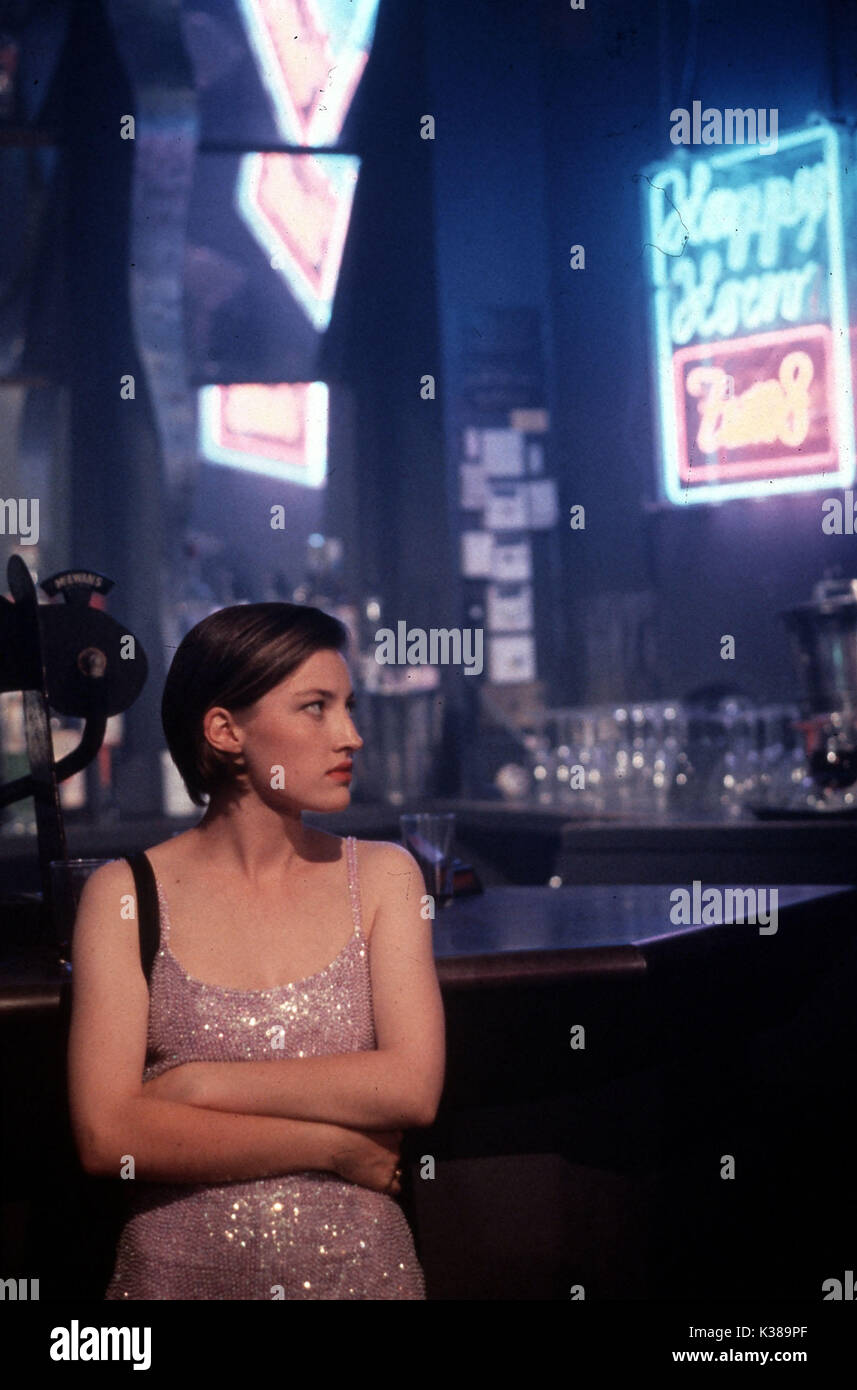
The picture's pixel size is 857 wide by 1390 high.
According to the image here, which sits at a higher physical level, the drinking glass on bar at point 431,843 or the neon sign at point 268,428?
the neon sign at point 268,428

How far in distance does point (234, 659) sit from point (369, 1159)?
60 cm

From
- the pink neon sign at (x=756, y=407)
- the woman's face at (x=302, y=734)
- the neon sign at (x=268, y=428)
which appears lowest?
the woman's face at (x=302, y=734)

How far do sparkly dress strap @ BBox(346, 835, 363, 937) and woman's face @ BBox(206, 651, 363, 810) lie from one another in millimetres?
99

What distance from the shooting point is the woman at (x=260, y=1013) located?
1.55 metres

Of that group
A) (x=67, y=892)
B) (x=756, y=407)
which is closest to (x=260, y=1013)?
(x=67, y=892)

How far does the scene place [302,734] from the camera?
1696mm

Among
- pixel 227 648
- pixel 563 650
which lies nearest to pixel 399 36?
pixel 563 650

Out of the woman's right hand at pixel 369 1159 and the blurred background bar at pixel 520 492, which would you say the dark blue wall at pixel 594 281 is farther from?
the woman's right hand at pixel 369 1159

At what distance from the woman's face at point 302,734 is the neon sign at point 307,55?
5010mm

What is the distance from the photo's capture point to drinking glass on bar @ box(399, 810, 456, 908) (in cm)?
244

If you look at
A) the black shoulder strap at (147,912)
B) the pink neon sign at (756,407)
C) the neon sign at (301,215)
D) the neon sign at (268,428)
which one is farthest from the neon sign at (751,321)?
the black shoulder strap at (147,912)

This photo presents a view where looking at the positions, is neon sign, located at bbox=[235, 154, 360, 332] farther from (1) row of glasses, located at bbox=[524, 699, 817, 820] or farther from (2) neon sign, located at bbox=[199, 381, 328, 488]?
(1) row of glasses, located at bbox=[524, 699, 817, 820]

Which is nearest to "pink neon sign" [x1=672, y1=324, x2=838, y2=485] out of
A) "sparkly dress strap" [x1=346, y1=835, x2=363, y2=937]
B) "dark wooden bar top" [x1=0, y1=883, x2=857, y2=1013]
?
"dark wooden bar top" [x1=0, y1=883, x2=857, y2=1013]

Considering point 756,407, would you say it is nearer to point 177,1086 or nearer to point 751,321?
point 751,321
